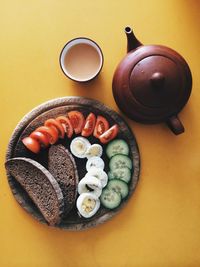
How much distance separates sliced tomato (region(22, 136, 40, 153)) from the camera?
1.23m

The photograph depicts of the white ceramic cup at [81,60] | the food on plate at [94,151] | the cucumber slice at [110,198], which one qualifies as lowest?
the cucumber slice at [110,198]

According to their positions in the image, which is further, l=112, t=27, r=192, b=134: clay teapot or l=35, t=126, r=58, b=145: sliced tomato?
l=35, t=126, r=58, b=145: sliced tomato

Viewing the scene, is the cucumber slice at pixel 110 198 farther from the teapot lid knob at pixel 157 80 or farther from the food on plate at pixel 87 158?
the teapot lid knob at pixel 157 80

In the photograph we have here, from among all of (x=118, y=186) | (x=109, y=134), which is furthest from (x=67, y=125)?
(x=118, y=186)

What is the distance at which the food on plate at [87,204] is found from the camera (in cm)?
121

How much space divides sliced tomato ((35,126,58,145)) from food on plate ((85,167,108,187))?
0.14 m

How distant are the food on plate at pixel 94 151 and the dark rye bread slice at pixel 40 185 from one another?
0.13 metres

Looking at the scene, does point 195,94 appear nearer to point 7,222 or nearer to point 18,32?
point 18,32

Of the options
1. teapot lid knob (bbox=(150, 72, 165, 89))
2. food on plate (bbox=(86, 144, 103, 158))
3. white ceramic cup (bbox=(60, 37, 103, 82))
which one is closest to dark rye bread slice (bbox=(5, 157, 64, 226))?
food on plate (bbox=(86, 144, 103, 158))

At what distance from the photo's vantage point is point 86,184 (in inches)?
47.9

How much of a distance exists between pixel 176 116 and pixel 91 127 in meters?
0.26

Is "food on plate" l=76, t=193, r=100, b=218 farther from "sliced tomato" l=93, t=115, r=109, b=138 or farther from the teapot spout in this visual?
the teapot spout

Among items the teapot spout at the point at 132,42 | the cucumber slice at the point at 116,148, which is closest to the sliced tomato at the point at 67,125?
the cucumber slice at the point at 116,148

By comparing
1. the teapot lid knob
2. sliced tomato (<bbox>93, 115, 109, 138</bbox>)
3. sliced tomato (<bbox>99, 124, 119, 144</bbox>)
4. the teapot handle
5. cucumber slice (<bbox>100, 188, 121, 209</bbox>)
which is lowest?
cucumber slice (<bbox>100, 188, 121, 209</bbox>)
